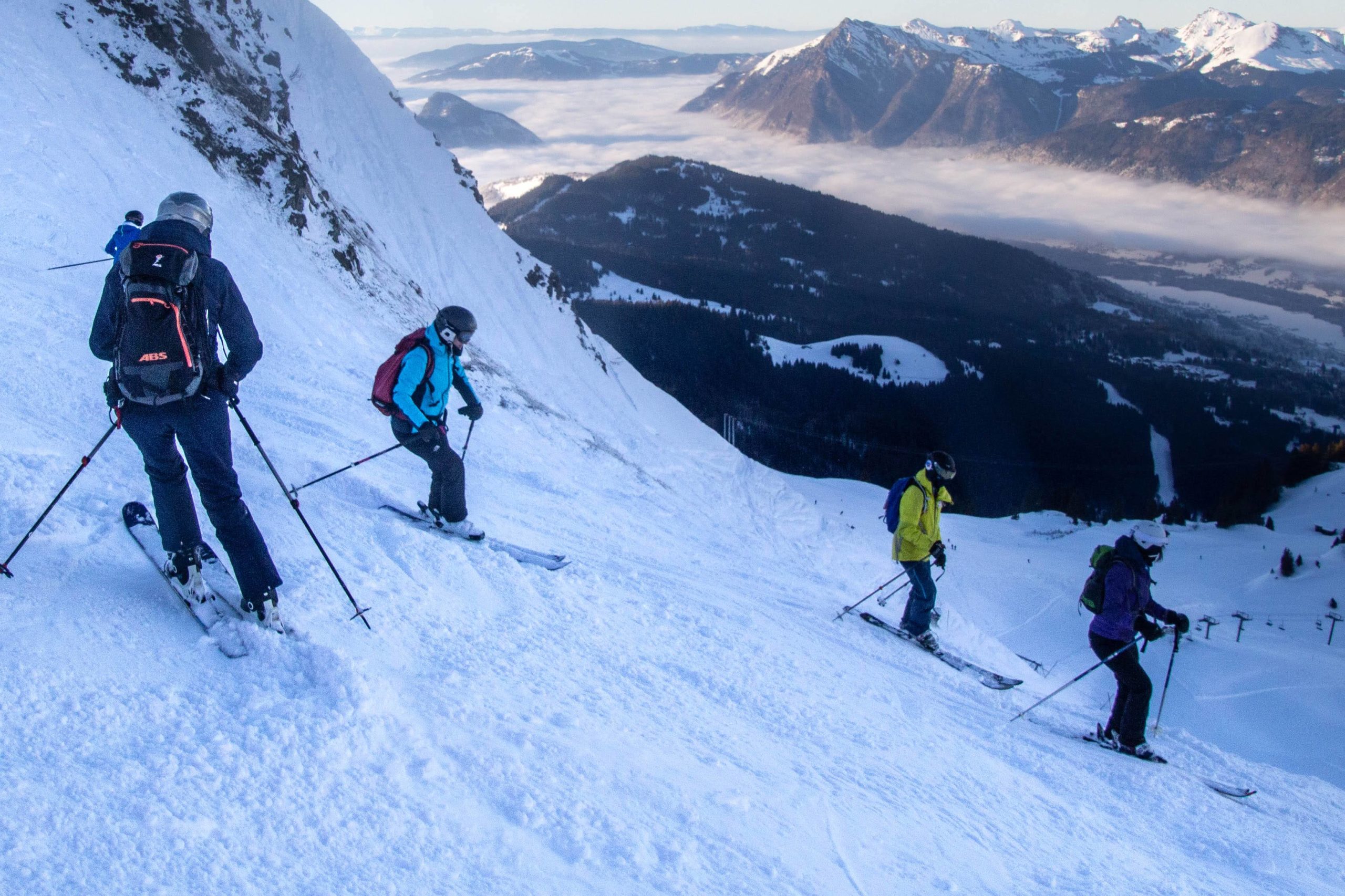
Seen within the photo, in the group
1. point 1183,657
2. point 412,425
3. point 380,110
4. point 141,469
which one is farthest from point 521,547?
point 380,110

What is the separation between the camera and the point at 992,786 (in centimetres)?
512

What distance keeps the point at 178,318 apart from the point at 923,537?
7.04 meters

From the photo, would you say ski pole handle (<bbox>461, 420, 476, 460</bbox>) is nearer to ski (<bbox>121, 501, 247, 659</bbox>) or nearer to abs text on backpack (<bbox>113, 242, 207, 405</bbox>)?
ski (<bbox>121, 501, 247, 659</bbox>)

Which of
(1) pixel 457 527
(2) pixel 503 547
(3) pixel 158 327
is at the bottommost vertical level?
(2) pixel 503 547

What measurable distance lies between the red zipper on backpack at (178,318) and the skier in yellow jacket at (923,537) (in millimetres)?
6550

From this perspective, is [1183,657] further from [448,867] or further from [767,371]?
[767,371]

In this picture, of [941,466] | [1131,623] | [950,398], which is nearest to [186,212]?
[941,466]

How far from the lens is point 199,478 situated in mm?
4137

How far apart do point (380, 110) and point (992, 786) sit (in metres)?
37.7

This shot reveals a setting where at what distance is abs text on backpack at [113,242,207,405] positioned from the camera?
→ 3738mm

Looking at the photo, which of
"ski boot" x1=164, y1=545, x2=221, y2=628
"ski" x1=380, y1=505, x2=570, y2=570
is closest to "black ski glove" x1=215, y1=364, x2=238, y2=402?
"ski boot" x1=164, y1=545, x2=221, y2=628

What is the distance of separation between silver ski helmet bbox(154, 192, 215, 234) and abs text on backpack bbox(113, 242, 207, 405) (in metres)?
0.20

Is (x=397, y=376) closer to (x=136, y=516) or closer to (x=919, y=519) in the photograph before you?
(x=136, y=516)

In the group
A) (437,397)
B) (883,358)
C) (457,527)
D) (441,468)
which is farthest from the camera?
(883,358)
